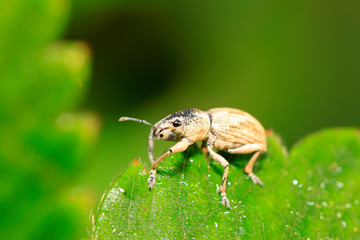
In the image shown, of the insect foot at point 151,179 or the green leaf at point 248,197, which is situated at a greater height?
the insect foot at point 151,179

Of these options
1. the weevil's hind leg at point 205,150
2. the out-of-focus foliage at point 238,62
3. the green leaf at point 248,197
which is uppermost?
the out-of-focus foliage at point 238,62

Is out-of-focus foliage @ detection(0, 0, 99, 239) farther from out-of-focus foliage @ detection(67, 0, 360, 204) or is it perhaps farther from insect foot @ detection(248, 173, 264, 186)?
out-of-focus foliage @ detection(67, 0, 360, 204)

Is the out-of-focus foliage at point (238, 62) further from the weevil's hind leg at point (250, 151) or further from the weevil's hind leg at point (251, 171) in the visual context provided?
the weevil's hind leg at point (251, 171)

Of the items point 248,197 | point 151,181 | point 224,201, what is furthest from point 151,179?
point 248,197

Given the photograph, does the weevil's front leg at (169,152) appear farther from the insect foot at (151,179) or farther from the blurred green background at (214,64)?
the blurred green background at (214,64)

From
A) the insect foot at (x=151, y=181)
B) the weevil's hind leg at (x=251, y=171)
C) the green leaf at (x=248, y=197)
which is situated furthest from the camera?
the weevil's hind leg at (x=251, y=171)

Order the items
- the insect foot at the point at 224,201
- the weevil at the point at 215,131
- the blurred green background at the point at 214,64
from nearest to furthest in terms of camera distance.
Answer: the insect foot at the point at 224,201 < the weevil at the point at 215,131 < the blurred green background at the point at 214,64

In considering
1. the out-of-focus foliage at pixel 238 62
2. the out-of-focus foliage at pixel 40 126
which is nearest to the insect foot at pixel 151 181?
the out-of-focus foliage at pixel 40 126

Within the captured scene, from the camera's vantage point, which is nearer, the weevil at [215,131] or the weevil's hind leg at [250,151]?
the weevil's hind leg at [250,151]
